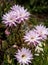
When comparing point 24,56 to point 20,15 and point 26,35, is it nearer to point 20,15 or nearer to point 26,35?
point 26,35

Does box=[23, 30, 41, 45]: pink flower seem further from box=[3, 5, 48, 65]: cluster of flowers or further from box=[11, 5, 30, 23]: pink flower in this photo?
box=[11, 5, 30, 23]: pink flower

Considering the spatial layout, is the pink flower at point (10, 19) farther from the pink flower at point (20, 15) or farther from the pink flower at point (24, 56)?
the pink flower at point (24, 56)

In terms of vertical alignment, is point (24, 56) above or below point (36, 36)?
below

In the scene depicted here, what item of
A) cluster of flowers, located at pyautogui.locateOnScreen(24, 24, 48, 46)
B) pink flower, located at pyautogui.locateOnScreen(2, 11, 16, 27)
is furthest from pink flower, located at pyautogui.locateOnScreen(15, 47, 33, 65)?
pink flower, located at pyautogui.locateOnScreen(2, 11, 16, 27)

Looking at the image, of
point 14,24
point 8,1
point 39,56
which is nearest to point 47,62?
point 39,56

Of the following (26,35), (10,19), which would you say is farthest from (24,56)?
(10,19)

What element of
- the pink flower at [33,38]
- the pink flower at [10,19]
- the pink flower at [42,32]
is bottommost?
the pink flower at [33,38]

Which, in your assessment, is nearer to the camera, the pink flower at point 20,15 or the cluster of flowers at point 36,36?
the cluster of flowers at point 36,36

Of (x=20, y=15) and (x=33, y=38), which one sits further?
(x=20, y=15)

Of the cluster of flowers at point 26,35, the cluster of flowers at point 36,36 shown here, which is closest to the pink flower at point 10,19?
the cluster of flowers at point 26,35

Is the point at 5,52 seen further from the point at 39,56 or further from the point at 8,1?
the point at 8,1

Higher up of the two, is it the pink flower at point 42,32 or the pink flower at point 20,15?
the pink flower at point 20,15
